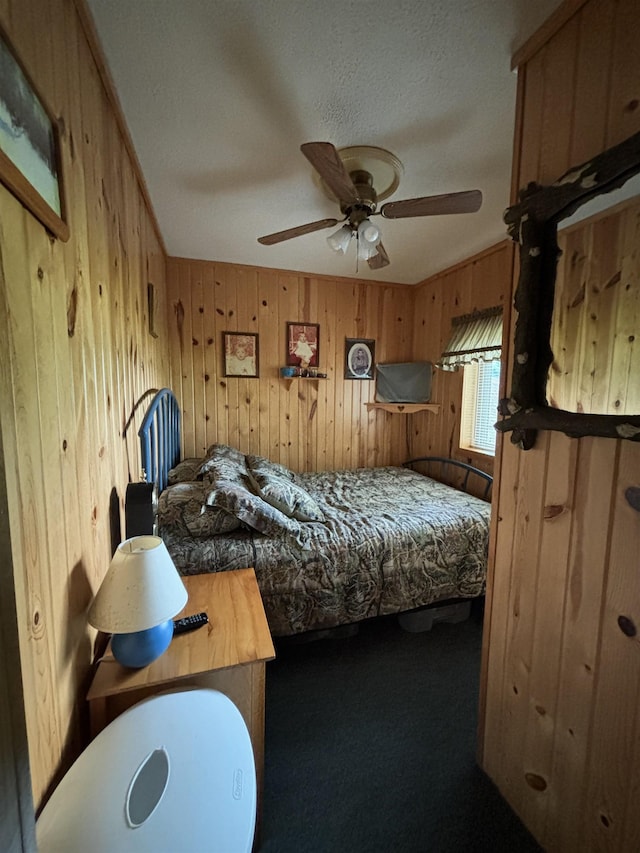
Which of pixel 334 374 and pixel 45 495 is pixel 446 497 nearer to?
pixel 334 374

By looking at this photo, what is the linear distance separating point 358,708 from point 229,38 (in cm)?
271

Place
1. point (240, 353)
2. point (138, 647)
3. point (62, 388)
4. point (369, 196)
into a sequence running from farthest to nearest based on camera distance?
point (240, 353), point (369, 196), point (138, 647), point (62, 388)

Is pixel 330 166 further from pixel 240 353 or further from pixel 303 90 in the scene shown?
pixel 240 353

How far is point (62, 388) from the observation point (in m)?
0.87

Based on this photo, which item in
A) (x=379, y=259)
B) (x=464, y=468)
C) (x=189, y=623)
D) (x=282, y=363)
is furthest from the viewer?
(x=282, y=363)

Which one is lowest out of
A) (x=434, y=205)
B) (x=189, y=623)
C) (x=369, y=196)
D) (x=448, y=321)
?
(x=189, y=623)

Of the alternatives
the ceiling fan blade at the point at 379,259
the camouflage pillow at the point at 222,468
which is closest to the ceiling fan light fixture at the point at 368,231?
the ceiling fan blade at the point at 379,259

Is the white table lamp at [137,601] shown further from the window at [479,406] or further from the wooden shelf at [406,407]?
the wooden shelf at [406,407]

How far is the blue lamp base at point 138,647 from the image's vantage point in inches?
38.7

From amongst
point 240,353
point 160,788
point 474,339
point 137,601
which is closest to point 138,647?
point 137,601

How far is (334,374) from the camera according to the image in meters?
3.75

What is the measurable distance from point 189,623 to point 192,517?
2.20 feet

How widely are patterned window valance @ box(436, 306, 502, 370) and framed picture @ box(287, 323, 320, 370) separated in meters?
1.27

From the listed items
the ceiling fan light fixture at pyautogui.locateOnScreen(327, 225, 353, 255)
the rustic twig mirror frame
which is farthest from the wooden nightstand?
the ceiling fan light fixture at pyautogui.locateOnScreen(327, 225, 353, 255)
